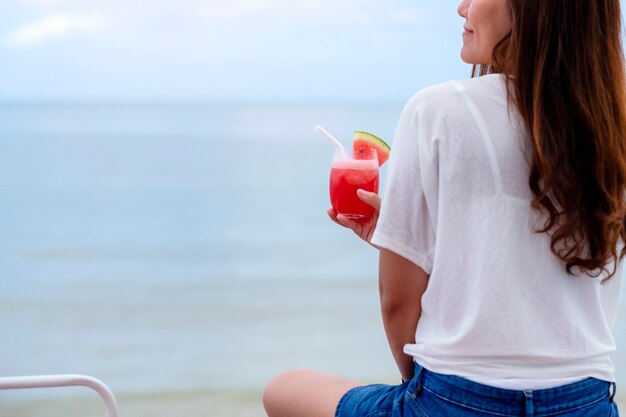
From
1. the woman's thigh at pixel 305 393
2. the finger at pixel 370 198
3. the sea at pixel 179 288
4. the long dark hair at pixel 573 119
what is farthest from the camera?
the sea at pixel 179 288

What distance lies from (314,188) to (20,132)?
25.6 ft

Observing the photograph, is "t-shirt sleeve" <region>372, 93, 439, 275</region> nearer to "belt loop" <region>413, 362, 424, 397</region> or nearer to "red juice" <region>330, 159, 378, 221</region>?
"belt loop" <region>413, 362, 424, 397</region>

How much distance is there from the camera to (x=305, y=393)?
1.14 metres

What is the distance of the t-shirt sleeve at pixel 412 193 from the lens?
99 centimetres

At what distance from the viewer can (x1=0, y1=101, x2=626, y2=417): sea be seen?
3.35 meters

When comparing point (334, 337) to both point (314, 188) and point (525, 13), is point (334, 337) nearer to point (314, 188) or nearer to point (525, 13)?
point (525, 13)

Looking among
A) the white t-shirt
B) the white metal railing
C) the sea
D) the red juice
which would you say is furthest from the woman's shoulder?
the sea

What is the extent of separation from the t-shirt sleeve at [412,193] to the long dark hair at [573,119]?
10 centimetres

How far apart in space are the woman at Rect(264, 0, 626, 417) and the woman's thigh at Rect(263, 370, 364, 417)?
102 millimetres

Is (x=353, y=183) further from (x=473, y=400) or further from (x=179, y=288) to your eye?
(x=179, y=288)

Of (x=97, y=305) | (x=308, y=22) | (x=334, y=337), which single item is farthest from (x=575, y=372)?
(x=308, y=22)

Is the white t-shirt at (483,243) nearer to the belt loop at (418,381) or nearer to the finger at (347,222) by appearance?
the belt loop at (418,381)

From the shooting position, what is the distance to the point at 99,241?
227 inches

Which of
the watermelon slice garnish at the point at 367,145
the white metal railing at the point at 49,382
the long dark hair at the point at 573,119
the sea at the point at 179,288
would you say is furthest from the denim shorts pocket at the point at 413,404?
the sea at the point at 179,288
